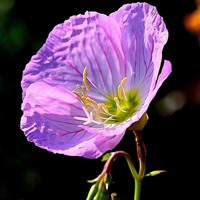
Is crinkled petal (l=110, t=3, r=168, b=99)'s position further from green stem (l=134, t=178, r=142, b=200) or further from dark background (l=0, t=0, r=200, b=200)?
dark background (l=0, t=0, r=200, b=200)

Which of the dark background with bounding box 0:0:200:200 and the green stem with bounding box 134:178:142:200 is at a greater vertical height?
the green stem with bounding box 134:178:142:200

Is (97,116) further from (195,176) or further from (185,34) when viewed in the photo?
(185,34)

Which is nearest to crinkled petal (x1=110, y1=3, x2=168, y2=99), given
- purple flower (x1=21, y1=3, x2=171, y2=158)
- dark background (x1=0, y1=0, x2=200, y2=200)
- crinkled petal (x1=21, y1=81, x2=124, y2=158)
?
purple flower (x1=21, y1=3, x2=171, y2=158)

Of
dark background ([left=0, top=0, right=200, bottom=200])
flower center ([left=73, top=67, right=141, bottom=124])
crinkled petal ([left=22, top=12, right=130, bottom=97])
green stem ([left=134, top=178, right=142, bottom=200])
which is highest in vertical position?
crinkled petal ([left=22, top=12, right=130, bottom=97])

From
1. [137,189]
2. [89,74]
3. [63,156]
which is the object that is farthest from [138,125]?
[63,156]

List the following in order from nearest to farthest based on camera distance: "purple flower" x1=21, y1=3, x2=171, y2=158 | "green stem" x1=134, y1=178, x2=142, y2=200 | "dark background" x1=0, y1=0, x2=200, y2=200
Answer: "green stem" x1=134, y1=178, x2=142, y2=200 < "purple flower" x1=21, y1=3, x2=171, y2=158 < "dark background" x1=0, y1=0, x2=200, y2=200

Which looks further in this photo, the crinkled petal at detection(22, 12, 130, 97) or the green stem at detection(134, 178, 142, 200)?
the crinkled petal at detection(22, 12, 130, 97)
